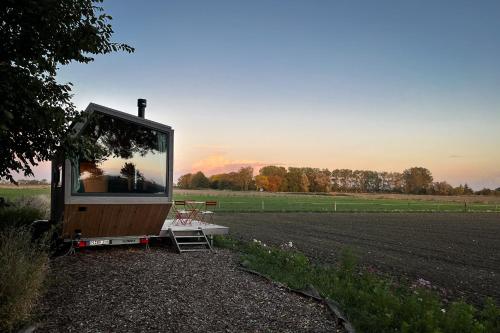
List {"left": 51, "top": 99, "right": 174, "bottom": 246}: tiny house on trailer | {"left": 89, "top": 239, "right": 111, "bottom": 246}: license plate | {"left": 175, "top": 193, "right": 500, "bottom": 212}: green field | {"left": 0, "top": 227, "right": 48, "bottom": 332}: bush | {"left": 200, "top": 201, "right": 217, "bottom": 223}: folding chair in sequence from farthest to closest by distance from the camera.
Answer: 1. {"left": 175, "top": 193, "right": 500, "bottom": 212}: green field
2. {"left": 200, "top": 201, "right": 217, "bottom": 223}: folding chair
3. {"left": 89, "top": 239, "right": 111, "bottom": 246}: license plate
4. {"left": 51, "top": 99, "right": 174, "bottom": 246}: tiny house on trailer
5. {"left": 0, "top": 227, "right": 48, "bottom": 332}: bush

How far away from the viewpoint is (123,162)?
35.2 ft

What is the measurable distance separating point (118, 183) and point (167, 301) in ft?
15.5

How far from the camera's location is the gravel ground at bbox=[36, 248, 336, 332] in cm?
591

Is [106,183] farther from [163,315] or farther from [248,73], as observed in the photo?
[248,73]

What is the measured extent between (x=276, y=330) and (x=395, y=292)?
3.86 metres

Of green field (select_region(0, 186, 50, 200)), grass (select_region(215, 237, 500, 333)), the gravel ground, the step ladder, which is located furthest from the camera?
green field (select_region(0, 186, 50, 200))

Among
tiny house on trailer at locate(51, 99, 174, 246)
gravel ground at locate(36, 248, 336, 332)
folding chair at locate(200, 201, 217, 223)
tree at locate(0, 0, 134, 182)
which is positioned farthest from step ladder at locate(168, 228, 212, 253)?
tree at locate(0, 0, 134, 182)

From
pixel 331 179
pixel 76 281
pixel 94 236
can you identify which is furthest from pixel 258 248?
pixel 331 179

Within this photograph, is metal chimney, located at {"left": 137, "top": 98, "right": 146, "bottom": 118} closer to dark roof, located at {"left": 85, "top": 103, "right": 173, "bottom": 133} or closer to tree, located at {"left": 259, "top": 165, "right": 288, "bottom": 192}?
dark roof, located at {"left": 85, "top": 103, "right": 173, "bottom": 133}

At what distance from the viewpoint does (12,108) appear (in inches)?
232

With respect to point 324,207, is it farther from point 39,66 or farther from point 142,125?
point 39,66

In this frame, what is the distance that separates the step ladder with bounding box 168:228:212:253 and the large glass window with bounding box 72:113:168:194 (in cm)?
155

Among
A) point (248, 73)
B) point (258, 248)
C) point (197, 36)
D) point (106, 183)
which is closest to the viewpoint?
point (106, 183)

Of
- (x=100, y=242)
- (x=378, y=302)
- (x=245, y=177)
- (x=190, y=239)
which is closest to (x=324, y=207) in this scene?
(x=190, y=239)
